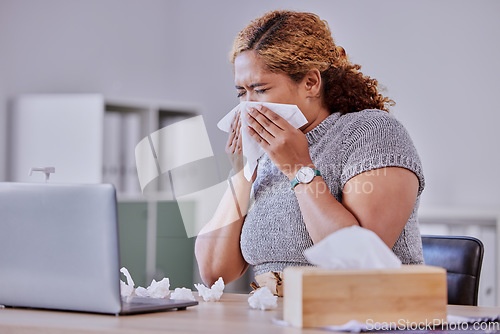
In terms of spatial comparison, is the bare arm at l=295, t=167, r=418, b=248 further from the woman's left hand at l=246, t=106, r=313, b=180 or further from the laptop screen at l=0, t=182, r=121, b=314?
the laptop screen at l=0, t=182, r=121, b=314

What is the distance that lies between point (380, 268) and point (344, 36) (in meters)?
2.28

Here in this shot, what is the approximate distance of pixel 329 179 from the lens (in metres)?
1.34

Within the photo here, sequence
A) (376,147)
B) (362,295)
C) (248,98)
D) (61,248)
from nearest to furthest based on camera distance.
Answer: (362,295) → (61,248) → (376,147) → (248,98)

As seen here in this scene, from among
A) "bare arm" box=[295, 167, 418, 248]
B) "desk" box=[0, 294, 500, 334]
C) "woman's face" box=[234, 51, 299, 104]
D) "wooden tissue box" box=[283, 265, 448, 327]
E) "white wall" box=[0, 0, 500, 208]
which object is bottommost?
"desk" box=[0, 294, 500, 334]

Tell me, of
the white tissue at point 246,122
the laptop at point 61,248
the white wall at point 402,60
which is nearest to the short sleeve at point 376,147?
the white tissue at point 246,122

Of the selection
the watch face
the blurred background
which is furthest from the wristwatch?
the blurred background

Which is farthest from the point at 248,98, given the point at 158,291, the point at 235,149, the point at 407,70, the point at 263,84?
the point at 407,70

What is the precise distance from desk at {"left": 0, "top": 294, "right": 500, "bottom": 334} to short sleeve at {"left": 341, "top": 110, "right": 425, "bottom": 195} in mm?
317

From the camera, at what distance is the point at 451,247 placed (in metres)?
1.40

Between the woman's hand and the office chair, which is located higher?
the woman's hand

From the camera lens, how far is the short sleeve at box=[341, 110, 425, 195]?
4.03 feet

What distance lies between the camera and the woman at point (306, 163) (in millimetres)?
1217

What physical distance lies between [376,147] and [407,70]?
167cm

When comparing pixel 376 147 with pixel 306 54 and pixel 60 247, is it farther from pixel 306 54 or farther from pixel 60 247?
pixel 60 247
